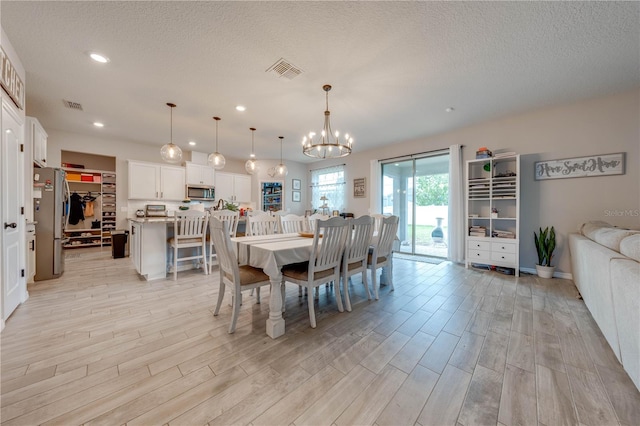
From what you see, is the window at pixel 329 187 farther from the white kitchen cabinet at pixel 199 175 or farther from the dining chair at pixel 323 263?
the dining chair at pixel 323 263

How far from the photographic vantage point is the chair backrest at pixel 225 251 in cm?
195

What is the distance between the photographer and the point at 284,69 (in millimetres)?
2590

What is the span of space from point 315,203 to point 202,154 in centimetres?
342

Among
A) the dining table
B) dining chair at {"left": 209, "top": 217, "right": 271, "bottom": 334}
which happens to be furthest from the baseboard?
dining chair at {"left": 209, "top": 217, "right": 271, "bottom": 334}

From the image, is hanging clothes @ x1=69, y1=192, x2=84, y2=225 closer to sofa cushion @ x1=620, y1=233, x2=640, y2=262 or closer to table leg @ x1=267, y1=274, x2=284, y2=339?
table leg @ x1=267, y1=274, x2=284, y2=339

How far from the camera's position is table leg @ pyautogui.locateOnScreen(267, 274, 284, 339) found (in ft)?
A: 6.39

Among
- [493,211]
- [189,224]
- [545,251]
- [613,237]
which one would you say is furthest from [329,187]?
[613,237]

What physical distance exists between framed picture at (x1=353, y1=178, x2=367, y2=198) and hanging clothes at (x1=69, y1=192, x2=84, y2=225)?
692 cm

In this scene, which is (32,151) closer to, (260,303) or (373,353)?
(260,303)

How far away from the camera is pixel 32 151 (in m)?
3.22

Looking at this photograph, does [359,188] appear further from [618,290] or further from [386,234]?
[618,290]

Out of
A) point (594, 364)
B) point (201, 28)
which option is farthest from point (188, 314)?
point (594, 364)

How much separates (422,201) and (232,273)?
4545 mm

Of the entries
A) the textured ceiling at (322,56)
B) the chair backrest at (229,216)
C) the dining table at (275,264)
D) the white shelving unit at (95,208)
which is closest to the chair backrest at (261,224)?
the chair backrest at (229,216)
